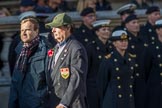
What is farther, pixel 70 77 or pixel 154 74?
pixel 154 74

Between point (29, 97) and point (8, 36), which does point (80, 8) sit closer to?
point (8, 36)

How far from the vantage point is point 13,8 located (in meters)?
17.2

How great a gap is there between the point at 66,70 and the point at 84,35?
9.83ft

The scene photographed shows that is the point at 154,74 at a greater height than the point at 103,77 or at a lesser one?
lesser

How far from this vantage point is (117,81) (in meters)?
11.0

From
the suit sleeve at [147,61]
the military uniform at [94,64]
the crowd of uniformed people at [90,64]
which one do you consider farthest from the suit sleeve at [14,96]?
the suit sleeve at [147,61]

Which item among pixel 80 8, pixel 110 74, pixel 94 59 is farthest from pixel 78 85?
pixel 80 8

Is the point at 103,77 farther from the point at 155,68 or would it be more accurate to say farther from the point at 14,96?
the point at 14,96

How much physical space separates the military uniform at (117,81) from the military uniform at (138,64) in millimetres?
868

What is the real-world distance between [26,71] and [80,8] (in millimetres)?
4219

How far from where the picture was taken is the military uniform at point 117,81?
Answer: 1097 centimetres

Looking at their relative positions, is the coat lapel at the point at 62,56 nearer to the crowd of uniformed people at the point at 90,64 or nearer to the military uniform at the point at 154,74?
the crowd of uniformed people at the point at 90,64

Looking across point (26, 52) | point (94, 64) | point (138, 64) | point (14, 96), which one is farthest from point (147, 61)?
point (14, 96)

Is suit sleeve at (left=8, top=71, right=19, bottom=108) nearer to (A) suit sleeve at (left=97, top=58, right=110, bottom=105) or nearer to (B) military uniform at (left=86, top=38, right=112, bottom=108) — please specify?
(A) suit sleeve at (left=97, top=58, right=110, bottom=105)
